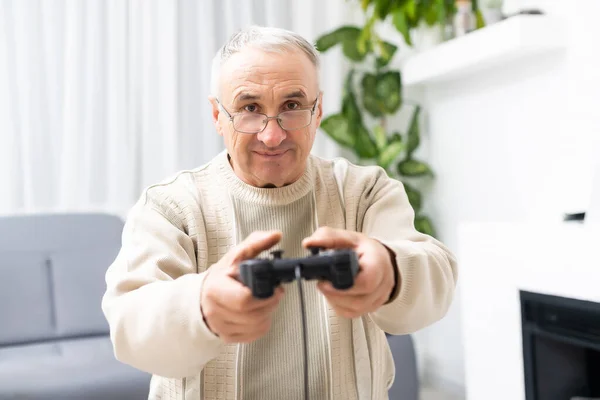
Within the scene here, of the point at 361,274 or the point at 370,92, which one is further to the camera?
Answer: the point at 370,92

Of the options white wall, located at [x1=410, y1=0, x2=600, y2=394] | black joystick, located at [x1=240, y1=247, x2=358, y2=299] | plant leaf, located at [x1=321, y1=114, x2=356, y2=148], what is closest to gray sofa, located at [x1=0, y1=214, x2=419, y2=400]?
white wall, located at [x1=410, y1=0, x2=600, y2=394]

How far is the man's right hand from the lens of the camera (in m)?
0.68

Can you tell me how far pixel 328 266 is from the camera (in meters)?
0.68

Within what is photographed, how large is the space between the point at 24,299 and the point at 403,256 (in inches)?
74.5

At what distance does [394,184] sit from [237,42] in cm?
34

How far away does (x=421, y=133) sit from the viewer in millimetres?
3236

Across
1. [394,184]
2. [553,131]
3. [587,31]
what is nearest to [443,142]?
[553,131]

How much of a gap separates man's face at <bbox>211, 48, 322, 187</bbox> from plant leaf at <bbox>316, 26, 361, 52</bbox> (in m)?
2.04

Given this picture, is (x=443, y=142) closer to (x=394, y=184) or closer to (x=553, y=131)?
(x=553, y=131)

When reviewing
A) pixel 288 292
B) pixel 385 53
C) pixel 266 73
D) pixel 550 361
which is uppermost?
pixel 385 53

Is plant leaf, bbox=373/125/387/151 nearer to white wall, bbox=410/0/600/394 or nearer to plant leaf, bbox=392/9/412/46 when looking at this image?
white wall, bbox=410/0/600/394

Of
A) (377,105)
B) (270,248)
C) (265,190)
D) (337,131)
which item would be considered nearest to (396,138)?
(377,105)

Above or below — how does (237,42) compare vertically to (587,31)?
below

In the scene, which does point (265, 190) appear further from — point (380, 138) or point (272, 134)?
point (380, 138)
